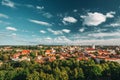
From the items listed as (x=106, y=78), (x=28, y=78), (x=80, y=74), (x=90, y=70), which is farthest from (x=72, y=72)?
(x=28, y=78)

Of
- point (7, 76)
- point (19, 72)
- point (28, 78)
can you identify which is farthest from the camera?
point (19, 72)

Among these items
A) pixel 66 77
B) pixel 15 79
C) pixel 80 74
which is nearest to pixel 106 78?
pixel 80 74

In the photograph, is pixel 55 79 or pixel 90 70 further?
pixel 90 70

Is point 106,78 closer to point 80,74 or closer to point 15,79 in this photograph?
point 80,74

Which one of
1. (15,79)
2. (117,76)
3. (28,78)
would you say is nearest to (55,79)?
(28,78)

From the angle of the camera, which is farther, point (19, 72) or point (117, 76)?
point (19, 72)

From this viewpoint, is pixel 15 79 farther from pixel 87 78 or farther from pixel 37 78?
pixel 87 78

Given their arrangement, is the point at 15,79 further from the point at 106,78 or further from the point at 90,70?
the point at 106,78

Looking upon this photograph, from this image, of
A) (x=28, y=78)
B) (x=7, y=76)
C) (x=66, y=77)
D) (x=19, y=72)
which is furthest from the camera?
(x=19, y=72)

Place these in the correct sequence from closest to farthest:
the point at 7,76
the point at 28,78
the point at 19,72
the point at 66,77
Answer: the point at 28,78 < the point at 66,77 < the point at 7,76 < the point at 19,72
